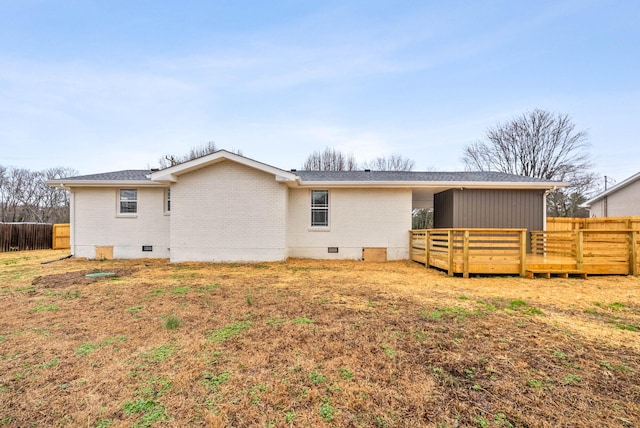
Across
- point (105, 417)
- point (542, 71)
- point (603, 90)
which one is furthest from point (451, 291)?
point (603, 90)

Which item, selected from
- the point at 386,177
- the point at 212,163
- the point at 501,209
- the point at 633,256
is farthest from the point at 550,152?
the point at 212,163

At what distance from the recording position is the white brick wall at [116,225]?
11.0 m

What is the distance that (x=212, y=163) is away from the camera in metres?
9.95

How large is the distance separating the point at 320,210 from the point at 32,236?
53.2ft

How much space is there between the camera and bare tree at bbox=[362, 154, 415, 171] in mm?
30547

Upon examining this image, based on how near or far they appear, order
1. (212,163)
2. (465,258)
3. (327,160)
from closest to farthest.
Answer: (465,258), (212,163), (327,160)

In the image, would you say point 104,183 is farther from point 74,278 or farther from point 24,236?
point 24,236

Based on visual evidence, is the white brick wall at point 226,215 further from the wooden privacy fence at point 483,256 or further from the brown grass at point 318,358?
the wooden privacy fence at point 483,256

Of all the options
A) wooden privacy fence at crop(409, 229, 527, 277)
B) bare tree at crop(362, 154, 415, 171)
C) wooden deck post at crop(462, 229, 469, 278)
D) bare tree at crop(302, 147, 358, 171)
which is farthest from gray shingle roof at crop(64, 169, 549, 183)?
bare tree at crop(362, 154, 415, 171)

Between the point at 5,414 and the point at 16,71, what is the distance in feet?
51.2

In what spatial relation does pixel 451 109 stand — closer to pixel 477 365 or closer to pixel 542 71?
pixel 542 71

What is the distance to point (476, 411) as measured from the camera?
6.78 ft

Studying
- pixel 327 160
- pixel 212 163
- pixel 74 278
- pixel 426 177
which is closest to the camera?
pixel 74 278

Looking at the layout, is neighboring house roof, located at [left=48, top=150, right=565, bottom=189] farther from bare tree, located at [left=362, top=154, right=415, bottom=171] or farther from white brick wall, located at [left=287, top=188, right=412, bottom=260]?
bare tree, located at [left=362, top=154, right=415, bottom=171]
